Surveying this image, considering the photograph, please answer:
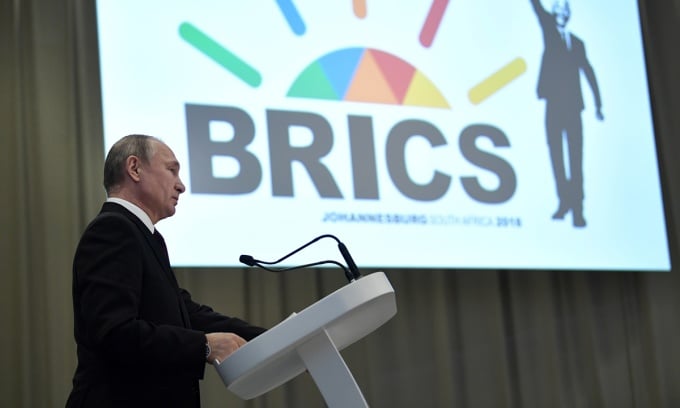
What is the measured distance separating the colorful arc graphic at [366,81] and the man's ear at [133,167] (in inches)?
73.6

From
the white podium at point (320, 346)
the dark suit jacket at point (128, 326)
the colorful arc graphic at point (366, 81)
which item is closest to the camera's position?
the white podium at point (320, 346)

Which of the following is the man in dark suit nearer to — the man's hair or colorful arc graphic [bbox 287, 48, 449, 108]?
the man's hair

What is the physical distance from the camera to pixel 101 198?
13.1 feet

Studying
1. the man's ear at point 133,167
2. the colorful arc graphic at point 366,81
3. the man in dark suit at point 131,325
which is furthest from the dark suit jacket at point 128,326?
the colorful arc graphic at point 366,81

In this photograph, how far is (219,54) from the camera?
399 centimetres

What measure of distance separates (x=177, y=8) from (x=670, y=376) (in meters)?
3.15

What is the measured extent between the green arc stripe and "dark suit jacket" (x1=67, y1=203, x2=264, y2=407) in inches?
74.0

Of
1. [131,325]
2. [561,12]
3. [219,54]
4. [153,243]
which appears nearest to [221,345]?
[131,325]

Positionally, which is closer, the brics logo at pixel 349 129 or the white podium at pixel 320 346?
the white podium at pixel 320 346

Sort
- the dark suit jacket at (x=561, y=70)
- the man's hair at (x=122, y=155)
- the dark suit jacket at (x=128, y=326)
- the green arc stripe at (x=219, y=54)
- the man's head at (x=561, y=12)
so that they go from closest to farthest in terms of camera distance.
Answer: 1. the dark suit jacket at (x=128, y=326)
2. the man's hair at (x=122, y=155)
3. the green arc stripe at (x=219, y=54)
4. the dark suit jacket at (x=561, y=70)
5. the man's head at (x=561, y=12)

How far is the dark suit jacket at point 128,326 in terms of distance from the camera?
1949 millimetres

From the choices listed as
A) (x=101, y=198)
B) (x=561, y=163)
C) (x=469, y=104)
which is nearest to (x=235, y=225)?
(x=101, y=198)

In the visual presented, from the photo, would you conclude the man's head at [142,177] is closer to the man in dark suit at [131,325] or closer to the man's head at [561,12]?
the man in dark suit at [131,325]

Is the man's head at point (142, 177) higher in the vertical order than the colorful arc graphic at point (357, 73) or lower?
lower
